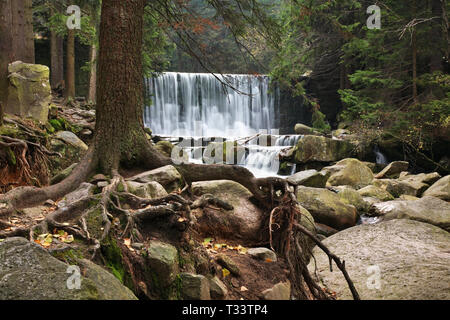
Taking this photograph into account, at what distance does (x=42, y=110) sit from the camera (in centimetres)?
767

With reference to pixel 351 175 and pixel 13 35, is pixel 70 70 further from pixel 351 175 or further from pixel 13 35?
pixel 351 175

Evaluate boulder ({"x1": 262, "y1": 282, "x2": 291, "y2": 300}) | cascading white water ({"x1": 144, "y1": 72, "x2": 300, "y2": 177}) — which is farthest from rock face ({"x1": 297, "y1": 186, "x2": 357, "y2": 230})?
cascading white water ({"x1": 144, "y1": 72, "x2": 300, "y2": 177})

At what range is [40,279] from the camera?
6.41ft

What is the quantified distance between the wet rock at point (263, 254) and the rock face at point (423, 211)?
434 centimetres

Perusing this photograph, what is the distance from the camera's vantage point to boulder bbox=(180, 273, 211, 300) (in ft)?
9.07

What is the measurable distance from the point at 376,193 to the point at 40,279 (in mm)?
8819

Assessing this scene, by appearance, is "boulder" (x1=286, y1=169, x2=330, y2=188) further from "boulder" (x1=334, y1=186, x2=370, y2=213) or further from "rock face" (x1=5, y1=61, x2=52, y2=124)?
"rock face" (x1=5, y1=61, x2=52, y2=124)

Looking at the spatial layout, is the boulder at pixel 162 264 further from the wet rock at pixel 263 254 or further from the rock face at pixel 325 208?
the rock face at pixel 325 208

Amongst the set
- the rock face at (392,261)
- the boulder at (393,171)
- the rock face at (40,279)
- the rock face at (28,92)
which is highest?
the rock face at (28,92)

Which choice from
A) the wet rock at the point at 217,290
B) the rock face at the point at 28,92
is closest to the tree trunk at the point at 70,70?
the rock face at the point at 28,92

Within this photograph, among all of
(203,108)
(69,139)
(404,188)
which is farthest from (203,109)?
(69,139)

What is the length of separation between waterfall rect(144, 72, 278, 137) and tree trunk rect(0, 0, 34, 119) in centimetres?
1106

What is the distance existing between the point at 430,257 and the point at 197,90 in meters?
19.1

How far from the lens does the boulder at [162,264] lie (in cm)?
278
